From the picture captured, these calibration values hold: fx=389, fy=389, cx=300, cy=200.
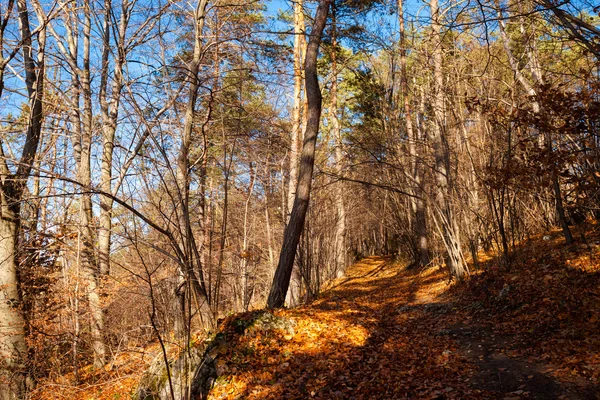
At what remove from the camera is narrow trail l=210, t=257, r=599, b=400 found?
4.16 m

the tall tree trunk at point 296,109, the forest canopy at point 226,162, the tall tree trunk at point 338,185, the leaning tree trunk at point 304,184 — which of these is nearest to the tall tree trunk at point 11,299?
the forest canopy at point 226,162

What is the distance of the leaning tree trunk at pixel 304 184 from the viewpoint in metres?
6.92

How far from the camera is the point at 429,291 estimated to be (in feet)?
31.6

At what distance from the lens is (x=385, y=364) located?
5.22m

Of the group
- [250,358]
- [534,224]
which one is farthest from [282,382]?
[534,224]

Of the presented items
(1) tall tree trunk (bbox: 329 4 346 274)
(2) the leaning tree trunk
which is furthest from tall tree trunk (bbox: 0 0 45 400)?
(1) tall tree trunk (bbox: 329 4 346 274)

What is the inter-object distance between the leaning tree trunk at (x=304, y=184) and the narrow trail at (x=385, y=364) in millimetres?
465

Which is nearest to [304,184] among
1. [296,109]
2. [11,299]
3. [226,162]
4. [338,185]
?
[226,162]

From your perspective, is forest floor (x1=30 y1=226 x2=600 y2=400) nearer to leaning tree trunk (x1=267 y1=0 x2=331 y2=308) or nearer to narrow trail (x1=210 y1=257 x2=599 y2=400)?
narrow trail (x1=210 y1=257 x2=599 y2=400)

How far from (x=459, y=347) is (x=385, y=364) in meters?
1.18

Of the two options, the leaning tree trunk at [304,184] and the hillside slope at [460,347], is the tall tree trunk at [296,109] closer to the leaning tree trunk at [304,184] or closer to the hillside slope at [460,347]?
the leaning tree trunk at [304,184]

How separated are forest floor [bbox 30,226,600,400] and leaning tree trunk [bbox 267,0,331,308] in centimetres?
61

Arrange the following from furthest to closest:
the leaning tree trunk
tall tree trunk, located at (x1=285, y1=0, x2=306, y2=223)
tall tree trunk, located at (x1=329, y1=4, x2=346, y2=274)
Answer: tall tree trunk, located at (x1=329, y1=4, x2=346, y2=274) < tall tree trunk, located at (x1=285, y1=0, x2=306, y2=223) < the leaning tree trunk

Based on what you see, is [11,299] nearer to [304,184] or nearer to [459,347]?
[304,184]
